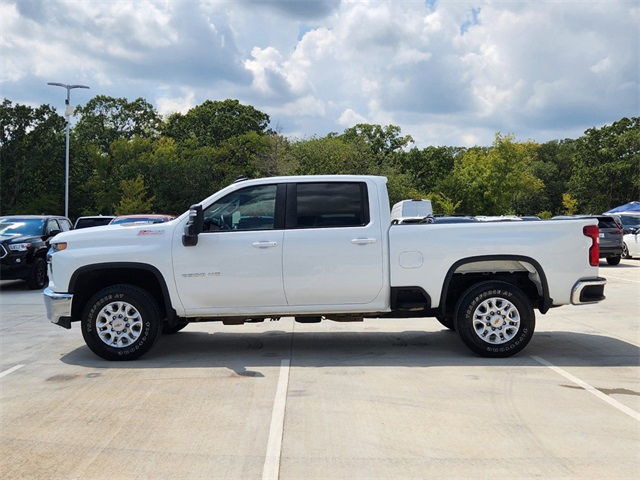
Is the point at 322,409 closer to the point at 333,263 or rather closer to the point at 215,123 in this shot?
the point at 333,263

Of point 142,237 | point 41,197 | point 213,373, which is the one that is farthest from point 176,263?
point 41,197

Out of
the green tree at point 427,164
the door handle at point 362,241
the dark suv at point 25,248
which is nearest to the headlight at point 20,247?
the dark suv at point 25,248

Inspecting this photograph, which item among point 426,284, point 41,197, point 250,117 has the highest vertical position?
point 250,117

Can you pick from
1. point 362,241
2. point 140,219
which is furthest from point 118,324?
point 140,219

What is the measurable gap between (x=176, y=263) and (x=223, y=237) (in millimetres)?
601

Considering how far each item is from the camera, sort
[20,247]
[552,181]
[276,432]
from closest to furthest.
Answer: [276,432], [20,247], [552,181]

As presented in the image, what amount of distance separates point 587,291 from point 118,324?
5.30 meters

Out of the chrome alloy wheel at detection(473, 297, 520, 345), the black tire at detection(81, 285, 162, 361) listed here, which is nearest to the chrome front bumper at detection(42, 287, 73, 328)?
the black tire at detection(81, 285, 162, 361)

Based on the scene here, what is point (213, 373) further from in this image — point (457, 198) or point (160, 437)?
point (457, 198)

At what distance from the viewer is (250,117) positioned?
2975 inches

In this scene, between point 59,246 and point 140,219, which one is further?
point 140,219

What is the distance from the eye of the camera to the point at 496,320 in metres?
7.15

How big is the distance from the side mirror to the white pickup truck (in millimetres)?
13

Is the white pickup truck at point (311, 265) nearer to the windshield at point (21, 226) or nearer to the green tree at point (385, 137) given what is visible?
the windshield at point (21, 226)
